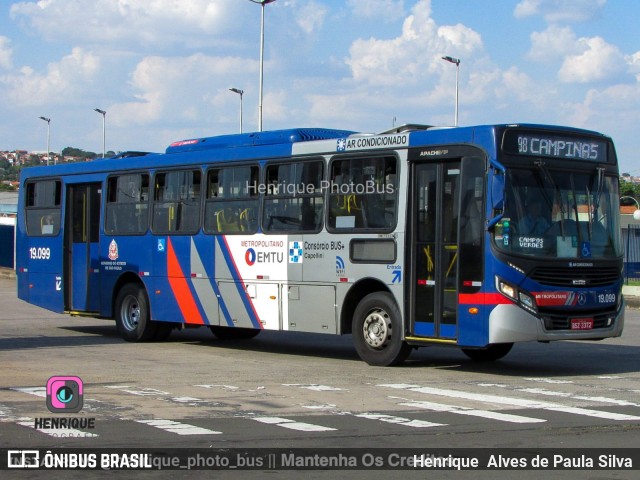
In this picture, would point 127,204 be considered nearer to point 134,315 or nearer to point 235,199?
point 134,315

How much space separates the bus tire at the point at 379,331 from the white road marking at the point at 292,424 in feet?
16.0

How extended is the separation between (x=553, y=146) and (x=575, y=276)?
5.86 feet

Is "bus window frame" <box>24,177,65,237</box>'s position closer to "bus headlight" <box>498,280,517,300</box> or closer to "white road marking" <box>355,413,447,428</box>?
"bus headlight" <box>498,280,517,300</box>

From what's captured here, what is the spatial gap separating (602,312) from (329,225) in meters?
4.18

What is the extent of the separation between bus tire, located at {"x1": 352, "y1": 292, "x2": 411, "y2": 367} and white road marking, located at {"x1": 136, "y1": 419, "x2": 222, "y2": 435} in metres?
5.55

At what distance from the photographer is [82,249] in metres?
21.8

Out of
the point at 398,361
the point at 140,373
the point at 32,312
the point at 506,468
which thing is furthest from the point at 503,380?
the point at 32,312

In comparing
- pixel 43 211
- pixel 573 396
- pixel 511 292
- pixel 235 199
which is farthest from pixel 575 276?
pixel 43 211

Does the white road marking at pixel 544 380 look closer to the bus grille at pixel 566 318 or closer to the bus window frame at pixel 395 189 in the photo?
the bus grille at pixel 566 318

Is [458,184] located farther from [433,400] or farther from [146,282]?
[146,282]

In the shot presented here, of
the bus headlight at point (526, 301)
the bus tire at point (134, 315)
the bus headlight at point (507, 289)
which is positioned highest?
the bus headlight at point (507, 289)

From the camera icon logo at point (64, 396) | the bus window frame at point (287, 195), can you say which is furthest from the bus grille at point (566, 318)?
the camera icon logo at point (64, 396)

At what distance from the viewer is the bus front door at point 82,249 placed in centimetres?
2144

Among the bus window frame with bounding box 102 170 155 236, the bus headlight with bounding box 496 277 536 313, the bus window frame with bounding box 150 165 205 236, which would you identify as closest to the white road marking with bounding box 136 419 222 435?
the bus headlight with bounding box 496 277 536 313
